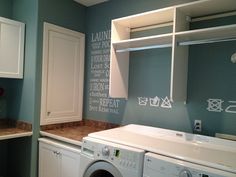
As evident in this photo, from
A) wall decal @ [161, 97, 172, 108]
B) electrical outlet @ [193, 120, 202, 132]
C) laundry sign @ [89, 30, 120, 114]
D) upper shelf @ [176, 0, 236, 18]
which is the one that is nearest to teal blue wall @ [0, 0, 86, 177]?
laundry sign @ [89, 30, 120, 114]

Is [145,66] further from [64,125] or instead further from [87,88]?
[64,125]

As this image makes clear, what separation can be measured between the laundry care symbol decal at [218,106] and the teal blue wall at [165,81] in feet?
0.08

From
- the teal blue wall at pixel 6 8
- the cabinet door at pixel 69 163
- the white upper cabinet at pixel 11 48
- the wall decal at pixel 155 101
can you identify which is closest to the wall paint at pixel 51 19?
the white upper cabinet at pixel 11 48

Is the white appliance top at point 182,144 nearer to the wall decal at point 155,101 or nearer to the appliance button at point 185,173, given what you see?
the appliance button at point 185,173

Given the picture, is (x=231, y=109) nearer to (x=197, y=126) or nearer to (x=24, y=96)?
(x=197, y=126)

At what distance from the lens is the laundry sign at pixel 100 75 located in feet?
8.78

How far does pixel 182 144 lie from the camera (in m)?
1.69

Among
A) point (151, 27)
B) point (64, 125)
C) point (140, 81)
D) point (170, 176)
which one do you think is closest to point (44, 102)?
point (64, 125)

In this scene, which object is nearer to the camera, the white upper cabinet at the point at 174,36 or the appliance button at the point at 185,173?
the appliance button at the point at 185,173

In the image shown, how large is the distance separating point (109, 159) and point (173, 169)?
52 cm

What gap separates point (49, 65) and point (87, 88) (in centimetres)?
61

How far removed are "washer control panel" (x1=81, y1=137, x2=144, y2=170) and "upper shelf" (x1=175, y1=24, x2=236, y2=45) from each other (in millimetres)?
1021

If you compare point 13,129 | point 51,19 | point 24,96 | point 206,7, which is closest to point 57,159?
point 13,129

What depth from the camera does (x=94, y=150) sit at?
68.7 inches
